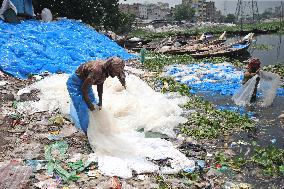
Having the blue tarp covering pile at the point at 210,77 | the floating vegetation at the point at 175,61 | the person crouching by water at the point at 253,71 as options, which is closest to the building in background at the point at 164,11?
the floating vegetation at the point at 175,61

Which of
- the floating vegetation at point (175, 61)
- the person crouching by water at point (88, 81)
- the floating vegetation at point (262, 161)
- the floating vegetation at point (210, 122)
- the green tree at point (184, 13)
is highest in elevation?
the green tree at point (184, 13)

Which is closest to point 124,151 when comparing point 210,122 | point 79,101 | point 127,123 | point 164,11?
point 79,101

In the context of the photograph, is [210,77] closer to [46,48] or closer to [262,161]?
[46,48]

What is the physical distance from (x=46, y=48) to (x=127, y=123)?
604 cm

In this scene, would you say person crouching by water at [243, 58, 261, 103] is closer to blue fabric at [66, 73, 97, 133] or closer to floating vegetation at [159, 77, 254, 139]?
floating vegetation at [159, 77, 254, 139]

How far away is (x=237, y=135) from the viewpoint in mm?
6047

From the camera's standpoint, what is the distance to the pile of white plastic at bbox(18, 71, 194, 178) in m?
4.55

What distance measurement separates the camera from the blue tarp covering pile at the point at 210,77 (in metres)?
9.34

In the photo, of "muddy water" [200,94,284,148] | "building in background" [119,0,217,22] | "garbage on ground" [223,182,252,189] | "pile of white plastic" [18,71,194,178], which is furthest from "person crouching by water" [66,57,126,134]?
"building in background" [119,0,217,22]

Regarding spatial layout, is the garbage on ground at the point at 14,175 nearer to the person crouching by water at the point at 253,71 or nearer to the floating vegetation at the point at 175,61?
the person crouching by water at the point at 253,71

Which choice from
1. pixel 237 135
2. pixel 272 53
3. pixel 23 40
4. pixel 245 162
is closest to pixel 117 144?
→ pixel 245 162

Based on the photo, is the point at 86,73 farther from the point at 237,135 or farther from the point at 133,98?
the point at 237,135

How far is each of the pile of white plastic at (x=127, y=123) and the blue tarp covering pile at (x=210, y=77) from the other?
167cm

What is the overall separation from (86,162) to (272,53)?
1923 cm
